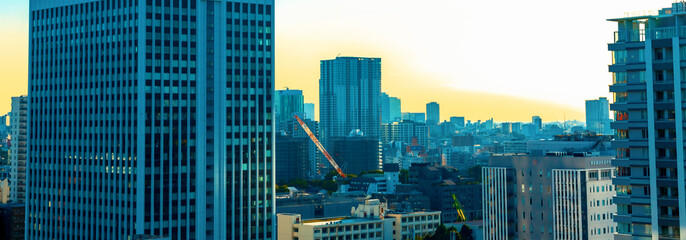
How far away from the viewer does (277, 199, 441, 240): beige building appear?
155 meters

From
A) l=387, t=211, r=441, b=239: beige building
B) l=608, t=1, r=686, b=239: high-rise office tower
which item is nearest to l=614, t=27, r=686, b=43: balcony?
l=608, t=1, r=686, b=239: high-rise office tower

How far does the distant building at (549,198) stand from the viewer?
456ft

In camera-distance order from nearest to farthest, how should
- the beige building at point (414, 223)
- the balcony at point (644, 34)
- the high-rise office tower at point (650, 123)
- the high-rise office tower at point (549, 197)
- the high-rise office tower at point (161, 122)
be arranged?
the high-rise office tower at point (650, 123)
the balcony at point (644, 34)
the high-rise office tower at point (161, 122)
the high-rise office tower at point (549, 197)
the beige building at point (414, 223)

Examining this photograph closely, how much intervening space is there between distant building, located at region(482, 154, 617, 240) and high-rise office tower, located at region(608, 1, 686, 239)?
60.9m

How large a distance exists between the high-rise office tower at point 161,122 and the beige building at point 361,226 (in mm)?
19375

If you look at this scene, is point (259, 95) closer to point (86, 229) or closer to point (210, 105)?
point (210, 105)

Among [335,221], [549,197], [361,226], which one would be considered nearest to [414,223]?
[361,226]

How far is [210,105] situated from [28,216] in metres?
38.2

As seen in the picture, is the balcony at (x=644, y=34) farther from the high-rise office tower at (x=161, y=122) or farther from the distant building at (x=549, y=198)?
the high-rise office tower at (x=161, y=122)

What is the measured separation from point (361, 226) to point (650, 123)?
90.0 metres

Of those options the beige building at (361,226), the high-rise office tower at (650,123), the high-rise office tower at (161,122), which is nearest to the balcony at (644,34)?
the high-rise office tower at (650,123)

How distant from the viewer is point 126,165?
425 ft

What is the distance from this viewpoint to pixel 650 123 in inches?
3019

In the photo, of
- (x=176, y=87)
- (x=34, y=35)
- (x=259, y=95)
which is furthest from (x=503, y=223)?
(x=34, y=35)
